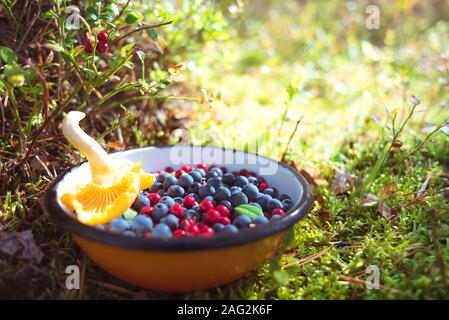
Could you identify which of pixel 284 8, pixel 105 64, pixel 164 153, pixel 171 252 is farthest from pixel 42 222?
pixel 284 8

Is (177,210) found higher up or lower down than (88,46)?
lower down

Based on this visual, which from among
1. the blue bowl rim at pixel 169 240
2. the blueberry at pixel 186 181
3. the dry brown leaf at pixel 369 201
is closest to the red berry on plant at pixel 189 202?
the blueberry at pixel 186 181

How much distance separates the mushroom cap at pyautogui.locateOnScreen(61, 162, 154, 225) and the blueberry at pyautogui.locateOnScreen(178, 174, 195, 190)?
19 centimetres

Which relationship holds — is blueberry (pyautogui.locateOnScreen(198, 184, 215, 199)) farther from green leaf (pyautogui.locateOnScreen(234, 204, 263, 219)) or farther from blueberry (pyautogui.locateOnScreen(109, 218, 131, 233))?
blueberry (pyautogui.locateOnScreen(109, 218, 131, 233))

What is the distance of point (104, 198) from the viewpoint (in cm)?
129

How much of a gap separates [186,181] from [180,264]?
1.57 ft

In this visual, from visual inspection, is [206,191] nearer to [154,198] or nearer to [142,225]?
[154,198]

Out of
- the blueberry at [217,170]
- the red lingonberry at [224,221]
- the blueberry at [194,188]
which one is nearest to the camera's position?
the red lingonberry at [224,221]

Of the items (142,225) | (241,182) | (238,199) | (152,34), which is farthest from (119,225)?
(152,34)

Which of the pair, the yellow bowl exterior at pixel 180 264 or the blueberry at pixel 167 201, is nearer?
the yellow bowl exterior at pixel 180 264

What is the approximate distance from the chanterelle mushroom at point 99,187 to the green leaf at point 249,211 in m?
0.31

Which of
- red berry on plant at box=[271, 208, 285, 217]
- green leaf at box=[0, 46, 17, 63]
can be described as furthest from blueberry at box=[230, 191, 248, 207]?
green leaf at box=[0, 46, 17, 63]

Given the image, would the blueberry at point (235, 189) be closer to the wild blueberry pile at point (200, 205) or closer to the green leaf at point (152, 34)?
the wild blueberry pile at point (200, 205)

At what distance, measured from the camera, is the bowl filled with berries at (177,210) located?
1085 millimetres
